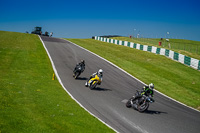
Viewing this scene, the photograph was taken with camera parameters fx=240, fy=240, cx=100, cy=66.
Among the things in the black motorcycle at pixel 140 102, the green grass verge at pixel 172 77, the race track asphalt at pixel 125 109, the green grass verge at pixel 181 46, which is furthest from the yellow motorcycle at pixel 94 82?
the green grass verge at pixel 181 46

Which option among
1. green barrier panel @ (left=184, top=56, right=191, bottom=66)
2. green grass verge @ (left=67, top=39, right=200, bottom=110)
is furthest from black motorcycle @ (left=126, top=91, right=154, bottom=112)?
green barrier panel @ (left=184, top=56, right=191, bottom=66)

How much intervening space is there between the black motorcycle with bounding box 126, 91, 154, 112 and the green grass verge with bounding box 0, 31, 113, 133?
334 cm

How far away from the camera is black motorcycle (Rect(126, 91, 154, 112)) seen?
13516 millimetres

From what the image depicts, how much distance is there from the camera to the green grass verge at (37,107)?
28.7ft

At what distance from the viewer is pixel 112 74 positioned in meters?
23.7

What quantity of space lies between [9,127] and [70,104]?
515 cm

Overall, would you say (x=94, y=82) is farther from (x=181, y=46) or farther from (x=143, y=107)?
(x=181, y=46)

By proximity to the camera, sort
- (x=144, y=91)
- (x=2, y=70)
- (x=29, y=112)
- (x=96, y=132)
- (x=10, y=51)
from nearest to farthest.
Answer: (x=96, y=132)
(x=29, y=112)
(x=144, y=91)
(x=2, y=70)
(x=10, y=51)

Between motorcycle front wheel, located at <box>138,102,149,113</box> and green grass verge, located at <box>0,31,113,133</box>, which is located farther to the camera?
motorcycle front wheel, located at <box>138,102,149,113</box>

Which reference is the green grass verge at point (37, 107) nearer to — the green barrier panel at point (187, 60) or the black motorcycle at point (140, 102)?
the black motorcycle at point (140, 102)

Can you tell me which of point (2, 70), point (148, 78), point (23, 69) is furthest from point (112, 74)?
point (2, 70)

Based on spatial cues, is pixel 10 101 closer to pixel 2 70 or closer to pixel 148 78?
pixel 2 70

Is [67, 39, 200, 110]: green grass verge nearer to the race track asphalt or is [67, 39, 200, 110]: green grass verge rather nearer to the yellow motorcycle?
Answer: the race track asphalt

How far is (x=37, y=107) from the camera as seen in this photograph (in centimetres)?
1124
